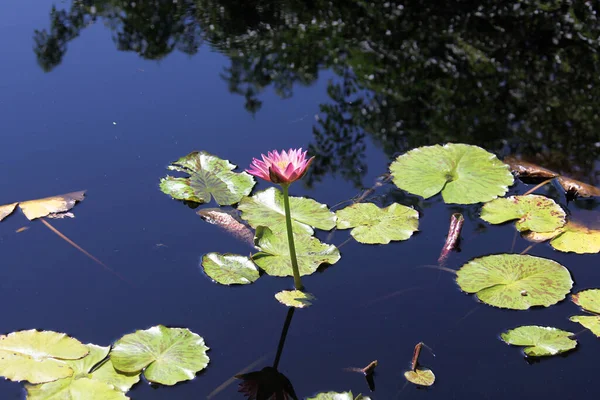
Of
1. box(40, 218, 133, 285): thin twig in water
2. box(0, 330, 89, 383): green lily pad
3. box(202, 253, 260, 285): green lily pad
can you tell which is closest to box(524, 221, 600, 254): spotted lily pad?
box(202, 253, 260, 285): green lily pad

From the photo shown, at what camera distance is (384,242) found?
2.12 m

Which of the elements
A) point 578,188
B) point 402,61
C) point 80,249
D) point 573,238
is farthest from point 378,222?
point 402,61

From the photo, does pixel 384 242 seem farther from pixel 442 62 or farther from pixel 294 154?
A: pixel 442 62

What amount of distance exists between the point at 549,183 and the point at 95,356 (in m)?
1.65

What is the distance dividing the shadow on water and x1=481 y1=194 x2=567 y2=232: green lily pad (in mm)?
336

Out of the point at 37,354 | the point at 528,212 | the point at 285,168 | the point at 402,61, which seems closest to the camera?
the point at 37,354

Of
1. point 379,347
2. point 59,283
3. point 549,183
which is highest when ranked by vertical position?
point 549,183

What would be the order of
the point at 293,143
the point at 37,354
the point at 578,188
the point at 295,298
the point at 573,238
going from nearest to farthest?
the point at 37,354
the point at 295,298
the point at 573,238
the point at 578,188
the point at 293,143

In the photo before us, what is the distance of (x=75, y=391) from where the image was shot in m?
1.58

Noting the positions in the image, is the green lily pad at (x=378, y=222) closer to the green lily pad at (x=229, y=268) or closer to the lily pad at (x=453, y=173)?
the lily pad at (x=453, y=173)

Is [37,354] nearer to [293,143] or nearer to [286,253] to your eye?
[286,253]

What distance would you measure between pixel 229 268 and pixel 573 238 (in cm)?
106

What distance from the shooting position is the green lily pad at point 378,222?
2154 mm

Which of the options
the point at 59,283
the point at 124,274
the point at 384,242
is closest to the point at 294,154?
the point at 384,242
